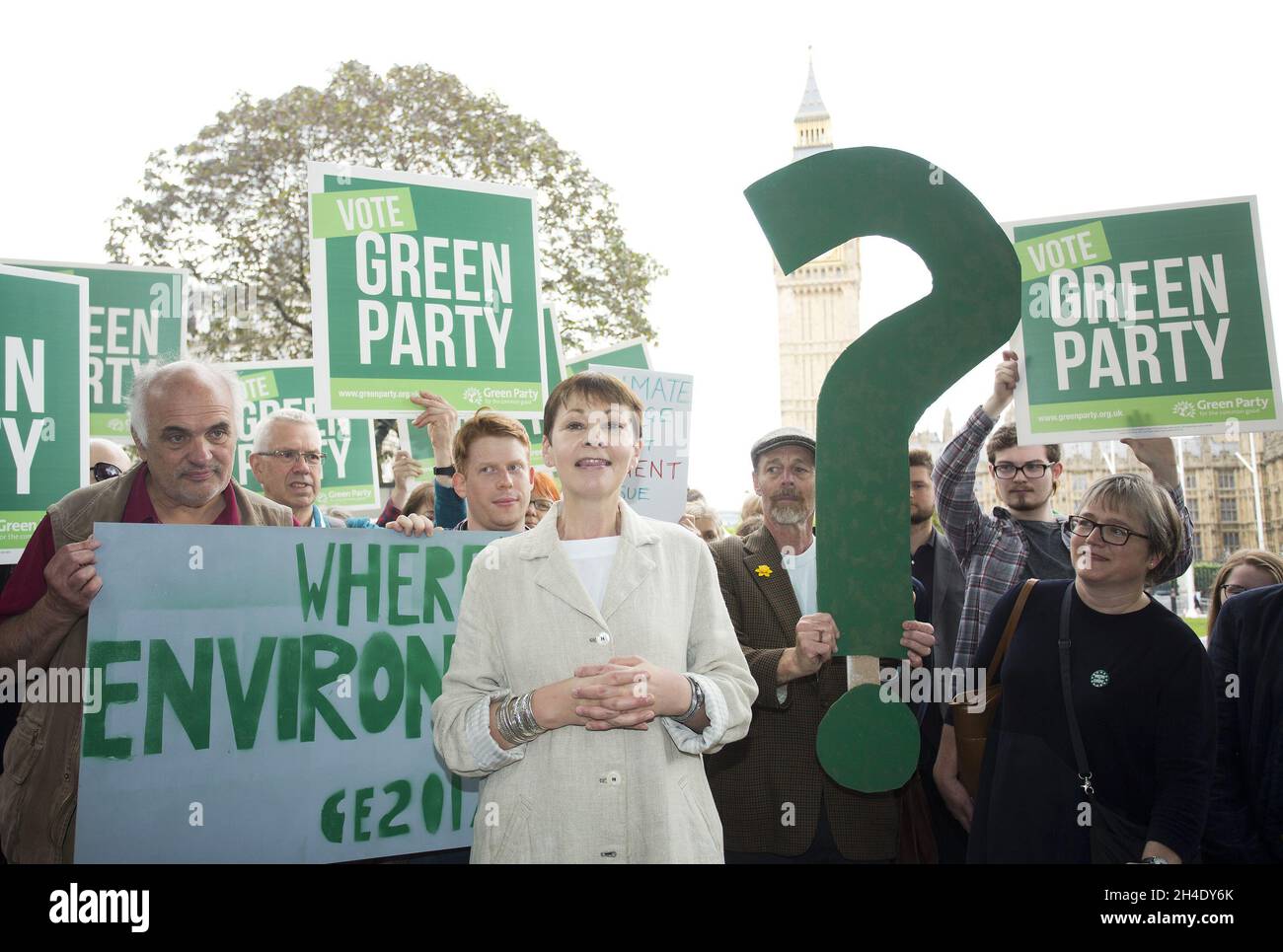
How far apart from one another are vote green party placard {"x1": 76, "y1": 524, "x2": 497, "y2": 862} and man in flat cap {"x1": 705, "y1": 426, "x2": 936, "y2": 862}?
86 centimetres

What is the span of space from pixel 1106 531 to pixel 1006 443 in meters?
1.07

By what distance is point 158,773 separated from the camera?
2955 millimetres

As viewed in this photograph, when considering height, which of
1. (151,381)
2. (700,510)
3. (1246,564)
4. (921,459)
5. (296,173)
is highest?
(296,173)

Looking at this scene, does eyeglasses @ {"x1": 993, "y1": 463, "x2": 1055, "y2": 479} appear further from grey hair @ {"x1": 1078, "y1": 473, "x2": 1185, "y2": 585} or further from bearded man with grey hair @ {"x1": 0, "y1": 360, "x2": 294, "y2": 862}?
bearded man with grey hair @ {"x1": 0, "y1": 360, "x2": 294, "y2": 862}

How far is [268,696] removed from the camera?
10.2 ft

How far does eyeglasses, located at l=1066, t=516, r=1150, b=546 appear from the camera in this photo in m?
2.87

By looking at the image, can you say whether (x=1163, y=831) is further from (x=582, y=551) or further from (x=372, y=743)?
(x=372, y=743)

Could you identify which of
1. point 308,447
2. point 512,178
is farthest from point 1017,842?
point 512,178

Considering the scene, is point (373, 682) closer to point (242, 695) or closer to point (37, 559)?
point (242, 695)

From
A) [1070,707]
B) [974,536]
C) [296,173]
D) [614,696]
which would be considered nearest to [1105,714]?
[1070,707]

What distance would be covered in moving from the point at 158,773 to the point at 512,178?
457 inches

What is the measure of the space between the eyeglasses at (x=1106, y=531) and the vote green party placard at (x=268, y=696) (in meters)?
1.82

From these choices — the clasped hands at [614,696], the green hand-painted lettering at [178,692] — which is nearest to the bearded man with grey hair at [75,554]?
the green hand-painted lettering at [178,692]

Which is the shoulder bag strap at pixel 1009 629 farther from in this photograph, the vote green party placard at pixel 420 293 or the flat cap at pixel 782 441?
the vote green party placard at pixel 420 293
